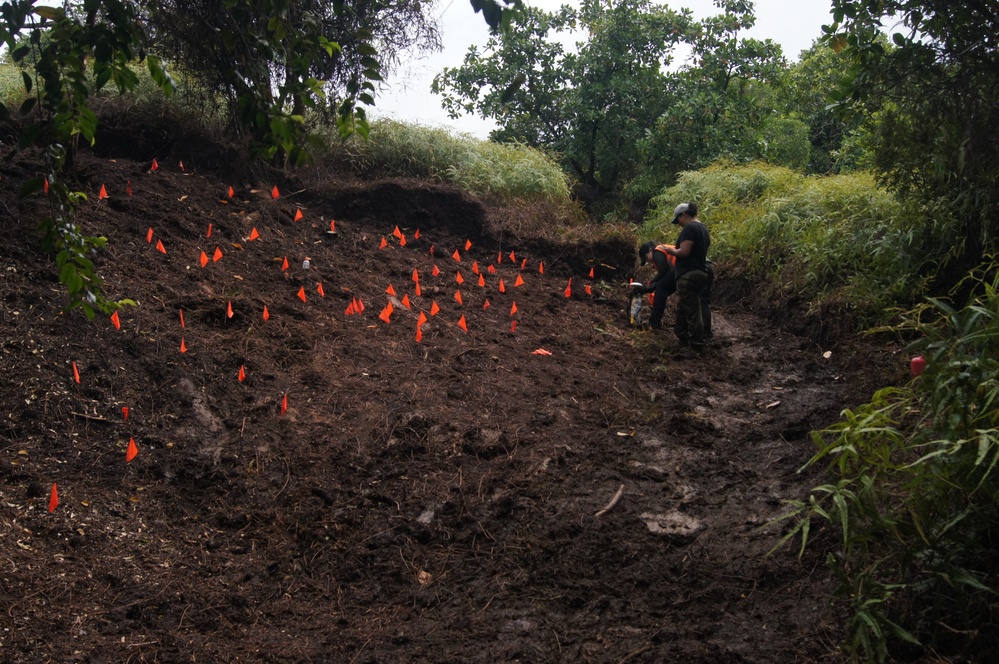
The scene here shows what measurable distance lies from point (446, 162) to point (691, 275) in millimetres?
4520

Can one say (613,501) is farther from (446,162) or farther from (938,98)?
(446,162)

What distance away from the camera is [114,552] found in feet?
12.3

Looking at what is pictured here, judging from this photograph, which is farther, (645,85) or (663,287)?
(645,85)

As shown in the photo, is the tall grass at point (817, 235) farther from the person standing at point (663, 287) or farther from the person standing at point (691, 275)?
the person standing at point (691, 275)

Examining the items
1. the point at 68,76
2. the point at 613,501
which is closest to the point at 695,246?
the point at 613,501

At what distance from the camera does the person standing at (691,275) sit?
7.12 m

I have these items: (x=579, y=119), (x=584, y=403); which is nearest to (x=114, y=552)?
(x=584, y=403)

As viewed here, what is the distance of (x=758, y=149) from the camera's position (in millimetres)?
13375

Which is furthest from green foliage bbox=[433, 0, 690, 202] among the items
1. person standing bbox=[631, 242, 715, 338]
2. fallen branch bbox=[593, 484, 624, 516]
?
fallen branch bbox=[593, 484, 624, 516]

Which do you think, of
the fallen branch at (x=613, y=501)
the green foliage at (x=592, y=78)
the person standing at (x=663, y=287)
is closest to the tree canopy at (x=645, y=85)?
the green foliage at (x=592, y=78)

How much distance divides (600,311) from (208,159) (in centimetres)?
430

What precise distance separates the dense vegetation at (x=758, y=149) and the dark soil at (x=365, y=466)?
1.65 feet

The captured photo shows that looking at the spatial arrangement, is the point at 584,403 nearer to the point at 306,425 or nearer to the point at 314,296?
the point at 306,425

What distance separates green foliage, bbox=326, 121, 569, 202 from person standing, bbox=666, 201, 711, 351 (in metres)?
3.75
